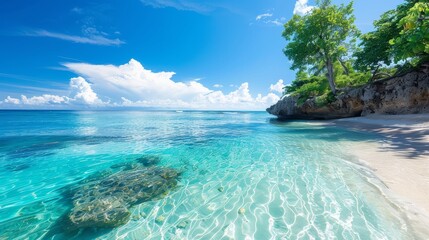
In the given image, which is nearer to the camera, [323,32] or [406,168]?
[406,168]

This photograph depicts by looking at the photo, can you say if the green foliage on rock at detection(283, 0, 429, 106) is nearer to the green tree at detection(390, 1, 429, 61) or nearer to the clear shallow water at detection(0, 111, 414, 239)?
the green tree at detection(390, 1, 429, 61)

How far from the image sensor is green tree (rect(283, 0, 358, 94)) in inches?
889

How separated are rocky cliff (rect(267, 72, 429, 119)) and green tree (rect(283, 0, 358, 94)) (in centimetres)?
267

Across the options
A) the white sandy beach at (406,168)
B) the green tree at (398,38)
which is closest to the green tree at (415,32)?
the green tree at (398,38)

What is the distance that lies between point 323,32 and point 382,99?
10855 mm

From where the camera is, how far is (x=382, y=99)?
64.3 feet

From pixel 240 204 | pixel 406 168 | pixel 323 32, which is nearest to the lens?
pixel 240 204

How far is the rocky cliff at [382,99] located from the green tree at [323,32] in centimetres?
267

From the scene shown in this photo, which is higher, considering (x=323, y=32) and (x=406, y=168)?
(x=323, y=32)

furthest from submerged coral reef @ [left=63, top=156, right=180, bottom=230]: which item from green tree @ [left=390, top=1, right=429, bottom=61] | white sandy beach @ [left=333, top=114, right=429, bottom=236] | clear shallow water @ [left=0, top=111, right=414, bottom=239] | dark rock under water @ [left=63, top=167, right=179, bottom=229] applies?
green tree @ [left=390, top=1, right=429, bottom=61]

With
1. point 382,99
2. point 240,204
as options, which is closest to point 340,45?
point 382,99

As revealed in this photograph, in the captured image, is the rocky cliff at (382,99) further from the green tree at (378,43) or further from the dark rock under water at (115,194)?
the dark rock under water at (115,194)

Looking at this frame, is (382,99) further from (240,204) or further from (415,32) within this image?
(240,204)

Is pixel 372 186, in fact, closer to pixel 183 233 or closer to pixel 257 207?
pixel 257 207
